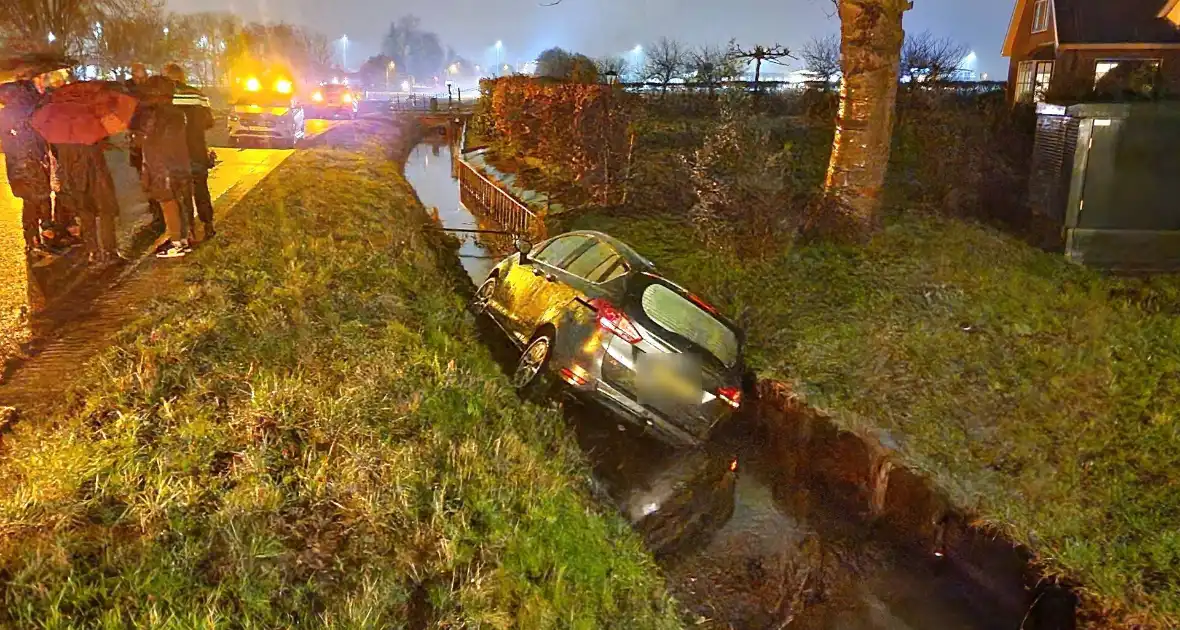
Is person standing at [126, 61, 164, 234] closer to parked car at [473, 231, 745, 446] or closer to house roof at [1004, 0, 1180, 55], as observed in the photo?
parked car at [473, 231, 745, 446]

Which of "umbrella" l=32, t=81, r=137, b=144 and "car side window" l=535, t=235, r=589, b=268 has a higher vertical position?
"umbrella" l=32, t=81, r=137, b=144

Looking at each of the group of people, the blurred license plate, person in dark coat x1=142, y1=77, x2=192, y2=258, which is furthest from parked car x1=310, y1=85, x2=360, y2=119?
the blurred license plate

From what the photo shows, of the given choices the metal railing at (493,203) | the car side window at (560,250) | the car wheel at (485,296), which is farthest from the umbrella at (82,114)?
the metal railing at (493,203)

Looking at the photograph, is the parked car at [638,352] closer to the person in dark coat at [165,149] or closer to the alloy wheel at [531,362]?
the alloy wheel at [531,362]

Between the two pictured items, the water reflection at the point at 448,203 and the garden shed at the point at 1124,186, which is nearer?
the garden shed at the point at 1124,186

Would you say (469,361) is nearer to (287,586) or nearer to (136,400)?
(136,400)

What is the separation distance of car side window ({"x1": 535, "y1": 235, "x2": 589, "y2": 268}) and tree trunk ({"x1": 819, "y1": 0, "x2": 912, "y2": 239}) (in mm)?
3710

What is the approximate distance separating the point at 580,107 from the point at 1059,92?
7903mm

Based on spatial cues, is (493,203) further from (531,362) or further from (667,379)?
(667,379)

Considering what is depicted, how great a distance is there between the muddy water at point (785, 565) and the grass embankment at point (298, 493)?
0.84 m

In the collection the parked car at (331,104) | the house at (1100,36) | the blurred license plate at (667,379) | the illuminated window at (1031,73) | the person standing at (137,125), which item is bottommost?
the blurred license plate at (667,379)

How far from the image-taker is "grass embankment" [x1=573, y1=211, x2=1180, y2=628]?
505 cm

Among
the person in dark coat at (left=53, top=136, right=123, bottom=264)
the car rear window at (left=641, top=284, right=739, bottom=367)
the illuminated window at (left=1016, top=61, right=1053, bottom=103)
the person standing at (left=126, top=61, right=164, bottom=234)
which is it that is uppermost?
the illuminated window at (left=1016, top=61, right=1053, bottom=103)

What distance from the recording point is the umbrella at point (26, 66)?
21.7ft
